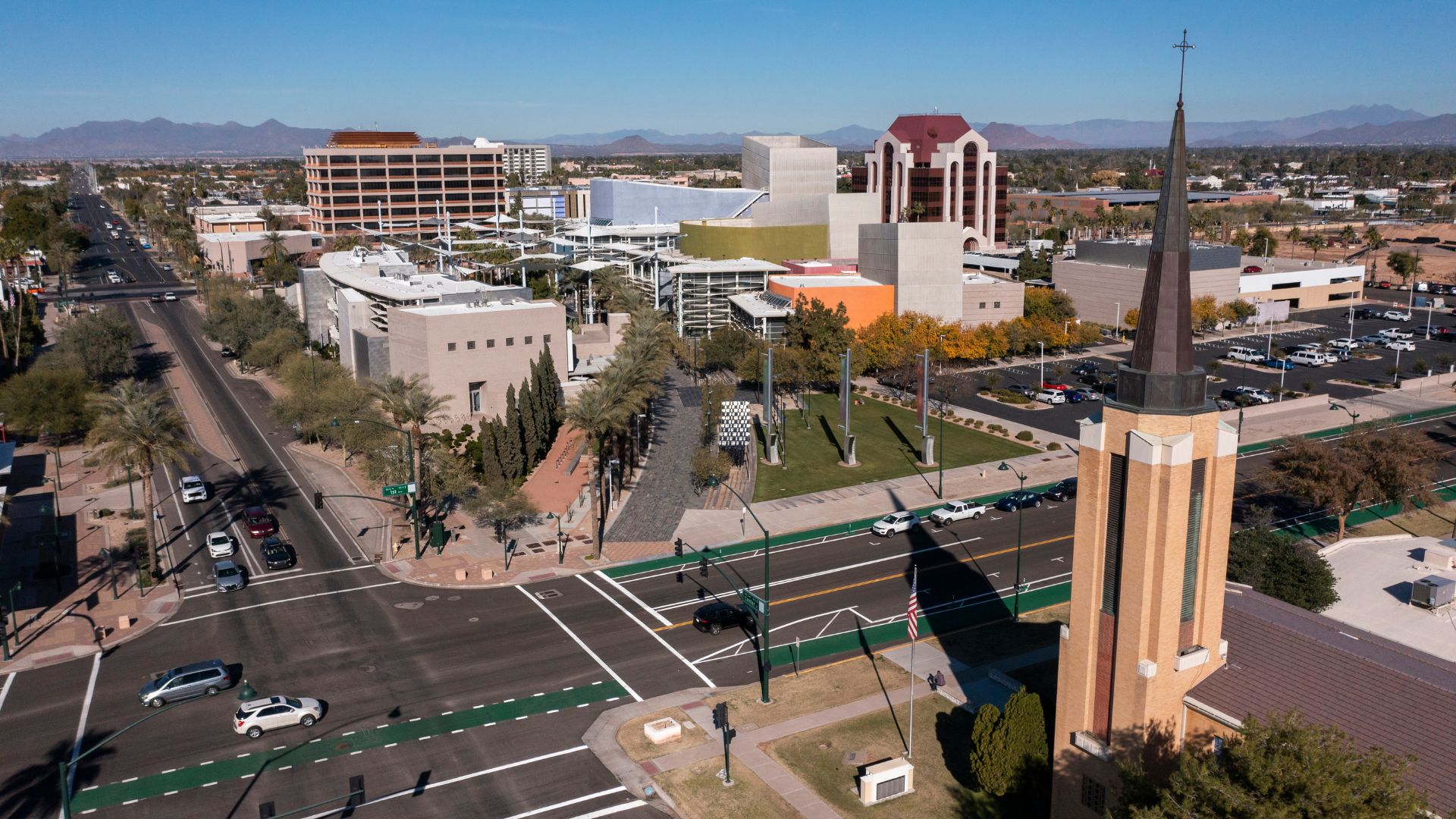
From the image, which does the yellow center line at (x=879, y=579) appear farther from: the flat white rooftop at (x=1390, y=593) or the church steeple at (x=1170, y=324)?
the church steeple at (x=1170, y=324)

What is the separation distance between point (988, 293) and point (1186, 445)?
90815 millimetres

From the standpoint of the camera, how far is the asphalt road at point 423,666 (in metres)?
35.4

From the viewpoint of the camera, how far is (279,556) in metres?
56.3

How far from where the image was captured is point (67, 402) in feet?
267

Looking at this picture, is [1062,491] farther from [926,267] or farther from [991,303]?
[991,303]

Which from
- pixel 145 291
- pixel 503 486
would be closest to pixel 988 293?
pixel 503 486

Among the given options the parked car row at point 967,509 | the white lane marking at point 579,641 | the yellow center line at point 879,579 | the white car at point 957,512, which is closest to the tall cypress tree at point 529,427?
the white lane marking at point 579,641

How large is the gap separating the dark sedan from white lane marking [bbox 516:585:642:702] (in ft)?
97.9

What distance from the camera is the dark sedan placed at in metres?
65.8

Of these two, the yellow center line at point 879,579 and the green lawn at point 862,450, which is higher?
the green lawn at point 862,450

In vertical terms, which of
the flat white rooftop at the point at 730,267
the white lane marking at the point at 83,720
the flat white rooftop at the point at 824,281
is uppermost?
the flat white rooftop at the point at 730,267

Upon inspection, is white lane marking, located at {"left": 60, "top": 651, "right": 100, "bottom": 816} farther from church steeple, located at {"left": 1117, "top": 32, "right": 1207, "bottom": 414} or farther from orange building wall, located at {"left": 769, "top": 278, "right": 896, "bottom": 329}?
orange building wall, located at {"left": 769, "top": 278, "right": 896, "bottom": 329}

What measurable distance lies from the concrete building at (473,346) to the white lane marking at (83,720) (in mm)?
34511

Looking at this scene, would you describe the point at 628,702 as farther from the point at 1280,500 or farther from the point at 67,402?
the point at 67,402
